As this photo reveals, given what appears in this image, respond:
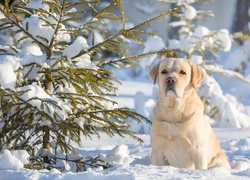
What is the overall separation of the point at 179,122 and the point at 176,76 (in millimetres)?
466

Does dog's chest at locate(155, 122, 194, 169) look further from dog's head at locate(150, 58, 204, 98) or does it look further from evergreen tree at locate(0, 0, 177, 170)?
evergreen tree at locate(0, 0, 177, 170)

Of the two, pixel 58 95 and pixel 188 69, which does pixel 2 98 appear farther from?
pixel 188 69

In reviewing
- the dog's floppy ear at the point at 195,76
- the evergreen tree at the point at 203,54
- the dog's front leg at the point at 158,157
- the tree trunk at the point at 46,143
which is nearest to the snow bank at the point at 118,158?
the tree trunk at the point at 46,143

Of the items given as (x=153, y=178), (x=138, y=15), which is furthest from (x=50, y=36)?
(x=138, y=15)

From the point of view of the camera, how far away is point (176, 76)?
212 inches

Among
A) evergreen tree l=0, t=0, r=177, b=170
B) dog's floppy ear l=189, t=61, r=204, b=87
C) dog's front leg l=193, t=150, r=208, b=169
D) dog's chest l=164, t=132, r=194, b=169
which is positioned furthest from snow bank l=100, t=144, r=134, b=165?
dog's floppy ear l=189, t=61, r=204, b=87

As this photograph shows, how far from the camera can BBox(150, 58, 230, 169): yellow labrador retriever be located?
17.8 feet

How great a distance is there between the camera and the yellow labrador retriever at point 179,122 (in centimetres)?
541

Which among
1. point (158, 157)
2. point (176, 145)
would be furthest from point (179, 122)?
point (158, 157)

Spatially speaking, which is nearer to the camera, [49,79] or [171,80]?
[171,80]

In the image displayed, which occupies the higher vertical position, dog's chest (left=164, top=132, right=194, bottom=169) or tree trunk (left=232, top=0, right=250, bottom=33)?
tree trunk (left=232, top=0, right=250, bottom=33)

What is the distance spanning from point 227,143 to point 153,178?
13.3ft

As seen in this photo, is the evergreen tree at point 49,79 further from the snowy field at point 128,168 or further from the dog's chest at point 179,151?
the dog's chest at point 179,151

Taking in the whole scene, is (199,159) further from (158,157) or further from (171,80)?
(171,80)
